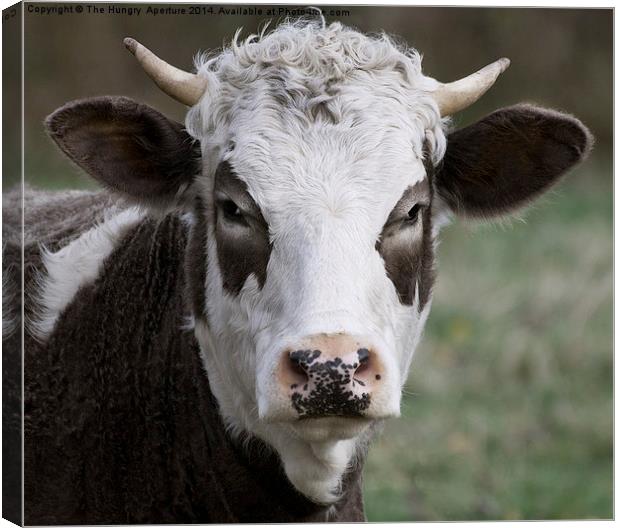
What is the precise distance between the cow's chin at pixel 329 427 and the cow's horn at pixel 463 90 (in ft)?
4.30

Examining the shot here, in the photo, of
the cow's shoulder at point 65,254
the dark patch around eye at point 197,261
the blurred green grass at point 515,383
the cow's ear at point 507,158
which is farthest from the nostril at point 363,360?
the blurred green grass at point 515,383

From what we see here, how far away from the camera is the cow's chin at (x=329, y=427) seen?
3.90 m

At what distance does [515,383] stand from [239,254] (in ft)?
17.5

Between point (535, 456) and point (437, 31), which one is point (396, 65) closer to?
point (437, 31)

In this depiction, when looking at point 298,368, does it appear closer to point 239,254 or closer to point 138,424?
point 239,254

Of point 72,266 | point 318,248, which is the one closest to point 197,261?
point 72,266

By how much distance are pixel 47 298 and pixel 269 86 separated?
122 centimetres

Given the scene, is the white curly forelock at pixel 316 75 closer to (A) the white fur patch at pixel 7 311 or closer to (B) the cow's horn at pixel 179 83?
(B) the cow's horn at pixel 179 83

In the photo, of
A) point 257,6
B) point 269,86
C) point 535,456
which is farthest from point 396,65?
point 535,456

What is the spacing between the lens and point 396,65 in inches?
181

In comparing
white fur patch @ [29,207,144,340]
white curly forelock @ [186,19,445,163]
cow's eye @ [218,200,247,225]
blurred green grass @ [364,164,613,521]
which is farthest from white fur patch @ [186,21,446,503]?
blurred green grass @ [364,164,613,521]

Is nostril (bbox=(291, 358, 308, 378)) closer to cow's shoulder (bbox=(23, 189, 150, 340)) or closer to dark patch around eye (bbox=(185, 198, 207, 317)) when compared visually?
dark patch around eye (bbox=(185, 198, 207, 317))

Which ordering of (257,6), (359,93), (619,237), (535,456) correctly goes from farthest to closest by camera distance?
1. (535,456)
2. (619,237)
3. (257,6)
4. (359,93)

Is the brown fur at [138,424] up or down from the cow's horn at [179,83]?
down
